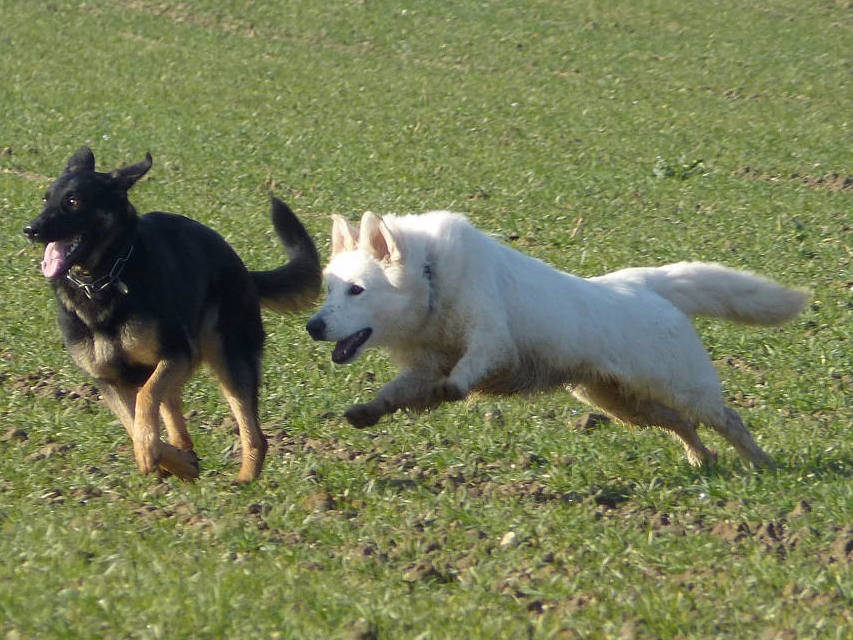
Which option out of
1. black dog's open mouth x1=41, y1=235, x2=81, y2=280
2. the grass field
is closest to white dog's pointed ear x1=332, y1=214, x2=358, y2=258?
the grass field

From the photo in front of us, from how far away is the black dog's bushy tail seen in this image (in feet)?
24.9

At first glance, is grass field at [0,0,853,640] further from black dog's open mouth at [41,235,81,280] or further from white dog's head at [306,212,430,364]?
black dog's open mouth at [41,235,81,280]

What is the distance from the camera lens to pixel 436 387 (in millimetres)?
6453

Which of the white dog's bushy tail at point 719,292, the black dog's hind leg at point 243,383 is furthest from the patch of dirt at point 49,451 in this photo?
the white dog's bushy tail at point 719,292

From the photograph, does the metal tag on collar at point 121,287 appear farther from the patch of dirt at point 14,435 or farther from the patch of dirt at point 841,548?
the patch of dirt at point 841,548

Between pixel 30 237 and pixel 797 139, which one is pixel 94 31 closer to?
A: pixel 797 139

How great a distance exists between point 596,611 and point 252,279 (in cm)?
352

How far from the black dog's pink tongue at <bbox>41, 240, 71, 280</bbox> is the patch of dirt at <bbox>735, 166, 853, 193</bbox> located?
11.1 m

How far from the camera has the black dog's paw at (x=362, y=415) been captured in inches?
245

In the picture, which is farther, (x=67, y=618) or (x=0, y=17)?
(x=0, y=17)

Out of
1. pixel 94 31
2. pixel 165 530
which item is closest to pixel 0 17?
pixel 94 31

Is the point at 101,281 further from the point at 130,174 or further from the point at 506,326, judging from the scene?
the point at 506,326

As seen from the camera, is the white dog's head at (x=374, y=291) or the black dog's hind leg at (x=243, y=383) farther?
the black dog's hind leg at (x=243, y=383)

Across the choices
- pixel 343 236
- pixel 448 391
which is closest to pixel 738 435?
pixel 448 391
